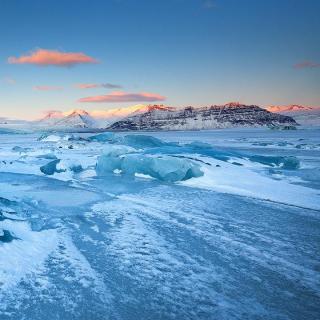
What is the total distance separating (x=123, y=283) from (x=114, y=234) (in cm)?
119

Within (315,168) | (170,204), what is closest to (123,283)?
(170,204)

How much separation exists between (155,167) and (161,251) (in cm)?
473

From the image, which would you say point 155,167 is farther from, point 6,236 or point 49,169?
point 6,236

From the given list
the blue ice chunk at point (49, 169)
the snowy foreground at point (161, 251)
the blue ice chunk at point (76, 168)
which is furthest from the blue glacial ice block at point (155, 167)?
the blue ice chunk at point (49, 169)

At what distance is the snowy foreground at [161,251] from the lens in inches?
90.5

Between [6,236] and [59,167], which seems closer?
[6,236]

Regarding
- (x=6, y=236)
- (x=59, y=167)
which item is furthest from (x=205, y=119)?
(x=6, y=236)

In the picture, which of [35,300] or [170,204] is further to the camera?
[170,204]

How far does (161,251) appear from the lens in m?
3.26

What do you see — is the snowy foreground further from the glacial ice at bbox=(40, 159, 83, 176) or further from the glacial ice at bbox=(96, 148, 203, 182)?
the glacial ice at bbox=(40, 159, 83, 176)

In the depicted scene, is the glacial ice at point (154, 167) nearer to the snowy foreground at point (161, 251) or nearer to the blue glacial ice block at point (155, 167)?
the blue glacial ice block at point (155, 167)

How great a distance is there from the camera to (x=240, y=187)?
6.48 m

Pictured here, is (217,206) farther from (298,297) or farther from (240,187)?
(298,297)

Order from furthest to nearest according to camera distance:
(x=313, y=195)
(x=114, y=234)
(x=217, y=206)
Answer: (x=313, y=195) → (x=217, y=206) → (x=114, y=234)
